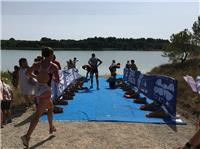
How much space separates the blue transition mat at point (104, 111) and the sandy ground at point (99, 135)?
650 mm

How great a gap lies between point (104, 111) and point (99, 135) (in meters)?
3.64

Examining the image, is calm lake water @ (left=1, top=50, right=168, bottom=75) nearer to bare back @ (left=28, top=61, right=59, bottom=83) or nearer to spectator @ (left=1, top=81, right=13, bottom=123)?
spectator @ (left=1, top=81, right=13, bottom=123)

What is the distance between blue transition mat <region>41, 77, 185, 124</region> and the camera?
10500 mm

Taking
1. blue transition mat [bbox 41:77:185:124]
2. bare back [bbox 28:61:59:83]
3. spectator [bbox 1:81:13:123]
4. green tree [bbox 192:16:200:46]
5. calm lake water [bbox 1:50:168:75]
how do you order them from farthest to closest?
1. calm lake water [bbox 1:50:168:75]
2. green tree [bbox 192:16:200:46]
3. blue transition mat [bbox 41:77:185:124]
4. spectator [bbox 1:81:13:123]
5. bare back [bbox 28:61:59:83]

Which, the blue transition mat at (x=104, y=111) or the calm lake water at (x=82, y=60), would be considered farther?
the calm lake water at (x=82, y=60)

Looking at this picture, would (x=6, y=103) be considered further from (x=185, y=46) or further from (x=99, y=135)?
(x=185, y=46)

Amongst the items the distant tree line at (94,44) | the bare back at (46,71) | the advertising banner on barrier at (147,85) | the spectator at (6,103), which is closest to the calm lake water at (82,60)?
the distant tree line at (94,44)

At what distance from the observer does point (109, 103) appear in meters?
14.1

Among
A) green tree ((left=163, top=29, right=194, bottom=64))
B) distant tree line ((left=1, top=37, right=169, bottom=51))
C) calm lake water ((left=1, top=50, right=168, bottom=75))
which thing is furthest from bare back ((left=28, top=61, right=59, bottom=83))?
distant tree line ((left=1, top=37, right=169, bottom=51))

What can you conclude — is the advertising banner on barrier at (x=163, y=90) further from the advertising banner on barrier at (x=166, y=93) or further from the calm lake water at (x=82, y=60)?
the calm lake water at (x=82, y=60)

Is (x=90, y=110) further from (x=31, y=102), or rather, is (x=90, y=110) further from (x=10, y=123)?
(x=10, y=123)

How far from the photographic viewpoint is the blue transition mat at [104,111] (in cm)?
1050

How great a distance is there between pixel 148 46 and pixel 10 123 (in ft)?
215

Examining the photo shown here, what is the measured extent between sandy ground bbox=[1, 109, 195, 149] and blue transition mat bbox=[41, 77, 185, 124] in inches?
25.6
